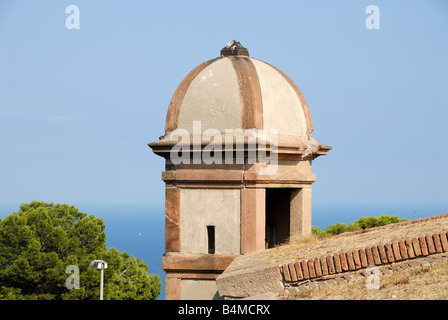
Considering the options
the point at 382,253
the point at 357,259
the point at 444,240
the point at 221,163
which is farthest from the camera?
the point at 221,163

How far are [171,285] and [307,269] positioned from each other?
4.19m

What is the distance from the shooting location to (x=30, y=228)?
2564 cm

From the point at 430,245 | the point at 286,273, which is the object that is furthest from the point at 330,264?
the point at 430,245

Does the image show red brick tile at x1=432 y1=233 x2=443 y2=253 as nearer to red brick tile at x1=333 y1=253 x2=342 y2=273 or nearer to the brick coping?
the brick coping

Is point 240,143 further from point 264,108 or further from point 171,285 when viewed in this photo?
point 171,285

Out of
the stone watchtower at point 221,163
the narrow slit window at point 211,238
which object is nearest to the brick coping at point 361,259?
the stone watchtower at point 221,163

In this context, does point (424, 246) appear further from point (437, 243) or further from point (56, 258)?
point (56, 258)

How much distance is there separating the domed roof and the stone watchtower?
0.05ft

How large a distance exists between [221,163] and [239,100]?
103cm

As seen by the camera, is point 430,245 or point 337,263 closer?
point 430,245

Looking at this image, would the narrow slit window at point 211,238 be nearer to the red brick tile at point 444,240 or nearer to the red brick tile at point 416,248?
the red brick tile at point 416,248

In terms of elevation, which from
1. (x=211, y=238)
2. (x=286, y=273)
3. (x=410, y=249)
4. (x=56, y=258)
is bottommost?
(x=286, y=273)

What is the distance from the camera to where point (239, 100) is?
1108cm
